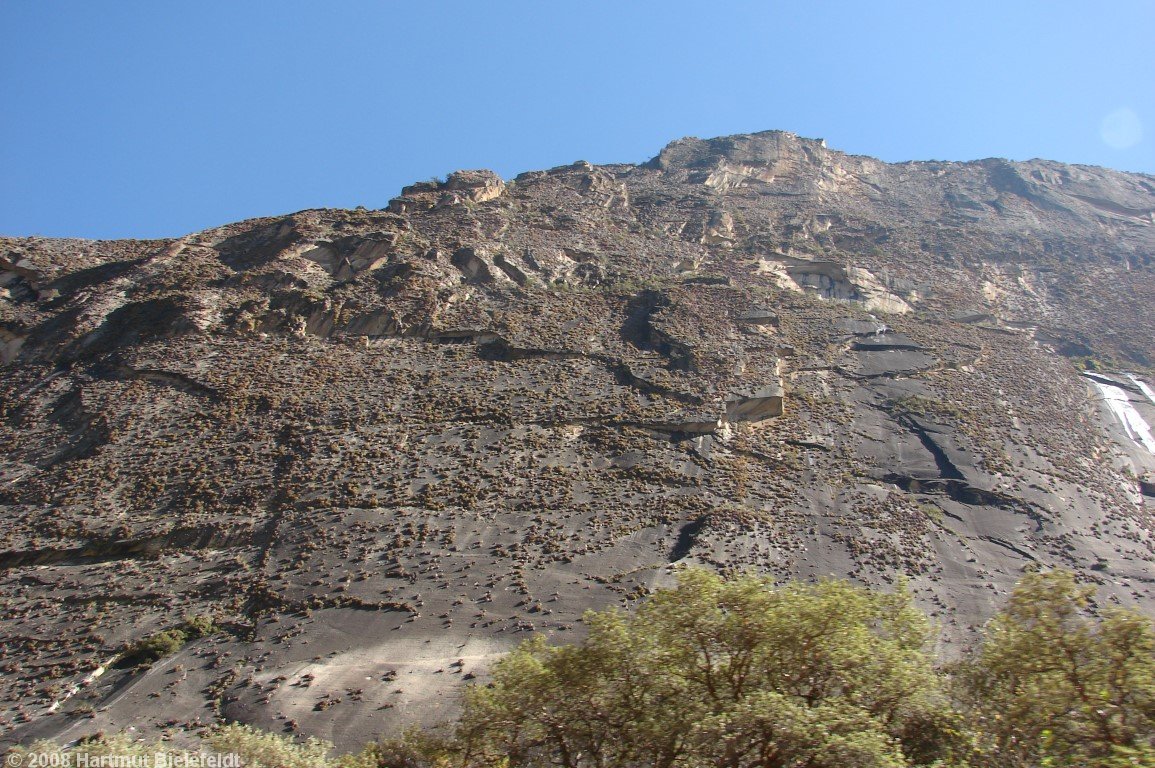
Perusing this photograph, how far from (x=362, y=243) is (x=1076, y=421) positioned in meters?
48.9

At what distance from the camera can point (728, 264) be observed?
62.8 meters

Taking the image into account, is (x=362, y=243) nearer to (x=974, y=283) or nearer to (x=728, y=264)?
(x=728, y=264)

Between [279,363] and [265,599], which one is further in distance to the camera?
[279,363]

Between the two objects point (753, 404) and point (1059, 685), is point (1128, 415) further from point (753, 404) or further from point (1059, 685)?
point (1059, 685)

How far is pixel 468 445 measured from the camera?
36.9 meters

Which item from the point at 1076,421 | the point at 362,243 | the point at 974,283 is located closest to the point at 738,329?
the point at 1076,421

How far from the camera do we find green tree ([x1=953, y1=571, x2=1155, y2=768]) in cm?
1124

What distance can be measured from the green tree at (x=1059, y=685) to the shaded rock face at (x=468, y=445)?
1551 cm

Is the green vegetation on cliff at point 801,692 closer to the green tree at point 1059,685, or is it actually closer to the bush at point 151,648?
the green tree at point 1059,685

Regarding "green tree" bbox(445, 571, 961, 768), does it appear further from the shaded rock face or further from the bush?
the bush

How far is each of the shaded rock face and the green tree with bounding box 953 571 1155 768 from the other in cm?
1551

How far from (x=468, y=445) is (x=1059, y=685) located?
92.2 feet

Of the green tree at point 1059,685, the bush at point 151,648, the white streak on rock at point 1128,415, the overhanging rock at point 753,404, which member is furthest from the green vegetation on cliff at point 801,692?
the white streak on rock at point 1128,415

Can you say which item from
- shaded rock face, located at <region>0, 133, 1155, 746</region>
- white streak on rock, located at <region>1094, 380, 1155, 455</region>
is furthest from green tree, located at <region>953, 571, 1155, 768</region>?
white streak on rock, located at <region>1094, 380, 1155, 455</region>
